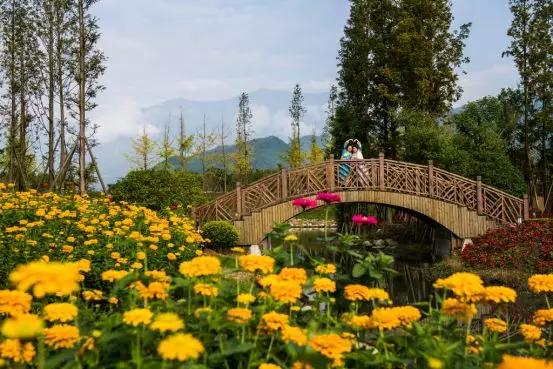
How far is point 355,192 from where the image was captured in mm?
15555

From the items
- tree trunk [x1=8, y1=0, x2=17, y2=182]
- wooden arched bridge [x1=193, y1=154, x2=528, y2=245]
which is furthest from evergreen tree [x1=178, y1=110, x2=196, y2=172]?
wooden arched bridge [x1=193, y1=154, x2=528, y2=245]

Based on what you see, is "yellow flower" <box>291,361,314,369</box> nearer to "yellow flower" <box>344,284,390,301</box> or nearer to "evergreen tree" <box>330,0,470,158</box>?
"yellow flower" <box>344,284,390,301</box>

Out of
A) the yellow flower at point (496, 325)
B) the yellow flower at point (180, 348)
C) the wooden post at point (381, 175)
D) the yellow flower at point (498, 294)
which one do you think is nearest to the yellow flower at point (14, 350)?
the yellow flower at point (180, 348)

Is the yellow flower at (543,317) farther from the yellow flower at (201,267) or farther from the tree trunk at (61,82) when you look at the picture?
the tree trunk at (61,82)

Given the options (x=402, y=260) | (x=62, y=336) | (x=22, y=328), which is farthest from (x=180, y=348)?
(x=402, y=260)

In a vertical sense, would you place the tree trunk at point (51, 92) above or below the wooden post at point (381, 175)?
above

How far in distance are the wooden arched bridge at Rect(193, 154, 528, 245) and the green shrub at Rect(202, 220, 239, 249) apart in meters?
0.60

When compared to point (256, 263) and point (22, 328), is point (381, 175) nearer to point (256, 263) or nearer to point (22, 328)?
point (256, 263)

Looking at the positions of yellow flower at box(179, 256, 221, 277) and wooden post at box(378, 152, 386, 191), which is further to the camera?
wooden post at box(378, 152, 386, 191)

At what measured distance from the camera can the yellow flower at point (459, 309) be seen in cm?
240

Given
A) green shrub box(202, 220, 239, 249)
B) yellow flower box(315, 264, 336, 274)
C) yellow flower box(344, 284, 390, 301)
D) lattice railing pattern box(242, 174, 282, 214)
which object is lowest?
green shrub box(202, 220, 239, 249)

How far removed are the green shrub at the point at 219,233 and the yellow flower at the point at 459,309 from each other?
38.3 feet

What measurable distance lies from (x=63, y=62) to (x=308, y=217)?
721 inches

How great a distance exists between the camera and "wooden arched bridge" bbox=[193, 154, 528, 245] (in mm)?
14984
